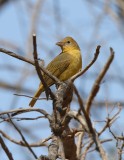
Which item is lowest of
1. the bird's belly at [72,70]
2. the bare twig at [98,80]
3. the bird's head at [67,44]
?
the bare twig at [98,80]

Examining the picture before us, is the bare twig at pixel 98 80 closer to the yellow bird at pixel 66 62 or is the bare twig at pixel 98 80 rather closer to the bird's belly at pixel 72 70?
the yellow bird at pixel 66 62

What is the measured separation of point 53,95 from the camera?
1.94 m

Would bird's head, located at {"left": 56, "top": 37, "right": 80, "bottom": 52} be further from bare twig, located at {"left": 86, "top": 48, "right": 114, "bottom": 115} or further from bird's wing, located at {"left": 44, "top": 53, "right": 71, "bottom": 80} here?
bare twig, located at {"left": 86, "top": 48, "right": 114, "bottom": 115}

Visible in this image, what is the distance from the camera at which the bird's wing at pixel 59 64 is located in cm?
412

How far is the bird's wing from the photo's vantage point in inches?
162

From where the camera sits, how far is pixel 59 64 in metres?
4.23

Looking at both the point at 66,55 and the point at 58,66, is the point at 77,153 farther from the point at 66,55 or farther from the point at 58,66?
the point at 66,55

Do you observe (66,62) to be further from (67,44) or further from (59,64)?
(67,44)

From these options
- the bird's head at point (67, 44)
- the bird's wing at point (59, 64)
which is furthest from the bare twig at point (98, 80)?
the bird's head at point (67, 44)

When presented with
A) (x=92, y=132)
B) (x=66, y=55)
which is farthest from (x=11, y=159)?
(x=66, y=55)

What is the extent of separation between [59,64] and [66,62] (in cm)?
13

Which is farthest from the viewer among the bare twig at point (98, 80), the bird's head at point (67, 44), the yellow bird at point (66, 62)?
the bird's head at point (67, 44)

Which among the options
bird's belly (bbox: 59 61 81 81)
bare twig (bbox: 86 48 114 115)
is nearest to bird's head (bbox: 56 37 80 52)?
bird's belly (bbox: 59 61 81 81)

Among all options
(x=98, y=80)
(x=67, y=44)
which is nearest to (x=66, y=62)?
(x=67, y=44)
